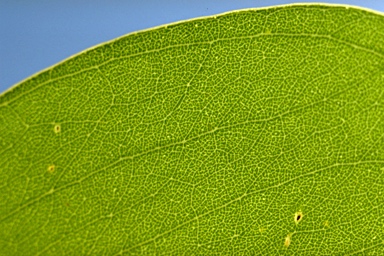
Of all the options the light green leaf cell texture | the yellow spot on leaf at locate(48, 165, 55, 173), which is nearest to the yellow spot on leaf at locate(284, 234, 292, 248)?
the light green leaf cell texture

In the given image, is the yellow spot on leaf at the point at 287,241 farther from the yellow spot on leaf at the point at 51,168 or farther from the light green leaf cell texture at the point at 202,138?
the yellow spot on leaf at the point at 51,168

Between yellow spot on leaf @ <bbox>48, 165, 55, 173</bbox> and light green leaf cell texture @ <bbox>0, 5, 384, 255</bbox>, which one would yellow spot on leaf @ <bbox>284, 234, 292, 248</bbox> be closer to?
light green leaf cell texture @ <bbox>0, 5, 384, 255</bbox>

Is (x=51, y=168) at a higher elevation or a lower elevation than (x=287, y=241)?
higher

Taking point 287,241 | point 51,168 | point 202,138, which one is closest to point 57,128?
point 51,168

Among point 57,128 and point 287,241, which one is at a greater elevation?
point 57,128

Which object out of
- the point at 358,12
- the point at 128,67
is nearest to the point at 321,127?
the point at 358,12

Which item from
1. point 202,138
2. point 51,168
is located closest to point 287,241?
point 202,138

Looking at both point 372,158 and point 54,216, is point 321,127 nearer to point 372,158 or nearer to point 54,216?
point 372,158

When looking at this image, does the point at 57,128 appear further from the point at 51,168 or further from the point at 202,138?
the point at 202,138

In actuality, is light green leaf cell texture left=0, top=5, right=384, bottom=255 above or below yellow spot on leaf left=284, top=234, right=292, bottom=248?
above

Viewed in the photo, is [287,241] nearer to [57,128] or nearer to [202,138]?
[202,138]
